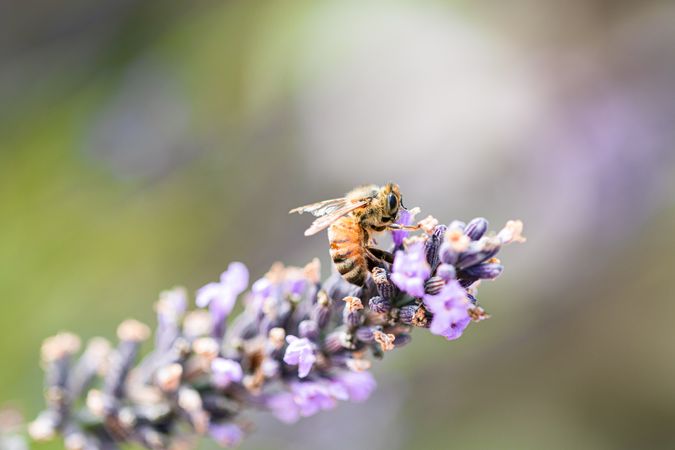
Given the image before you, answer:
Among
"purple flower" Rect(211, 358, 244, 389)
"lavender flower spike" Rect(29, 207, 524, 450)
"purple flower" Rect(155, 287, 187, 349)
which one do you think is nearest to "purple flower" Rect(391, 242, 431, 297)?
"lavender flower spike" Rect(29, 207, 524, 450)

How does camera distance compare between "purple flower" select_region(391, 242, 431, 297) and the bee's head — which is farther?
the bee's head

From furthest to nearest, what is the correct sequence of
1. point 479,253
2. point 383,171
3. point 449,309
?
point 383,171 → point 479,253 → point 449,309

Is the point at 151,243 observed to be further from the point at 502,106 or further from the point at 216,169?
the point at 502,106

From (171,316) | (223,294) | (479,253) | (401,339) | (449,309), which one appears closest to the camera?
(449,309)

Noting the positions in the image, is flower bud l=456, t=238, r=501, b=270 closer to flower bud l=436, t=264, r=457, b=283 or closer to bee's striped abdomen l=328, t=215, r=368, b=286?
flower bud l=436, t=264, r=457, b=283

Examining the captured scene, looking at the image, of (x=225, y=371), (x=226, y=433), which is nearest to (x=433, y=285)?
(x=225, y=371)

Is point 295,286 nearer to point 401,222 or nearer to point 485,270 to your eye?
point 401,222

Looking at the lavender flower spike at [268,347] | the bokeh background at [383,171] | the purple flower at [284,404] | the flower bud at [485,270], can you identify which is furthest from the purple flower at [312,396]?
the bokeh background at [383,171]

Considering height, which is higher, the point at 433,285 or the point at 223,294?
the point at 223,294
